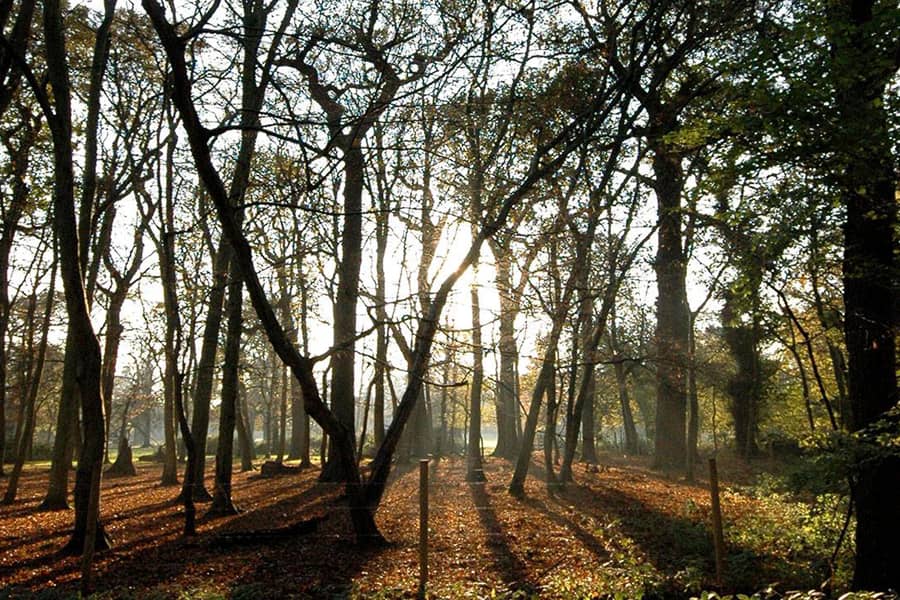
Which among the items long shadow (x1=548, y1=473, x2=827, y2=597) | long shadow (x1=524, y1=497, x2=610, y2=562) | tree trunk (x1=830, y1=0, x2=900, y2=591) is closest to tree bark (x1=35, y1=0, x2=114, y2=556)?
long shadow (x1=524, y1=497, x2=610, y2=562)

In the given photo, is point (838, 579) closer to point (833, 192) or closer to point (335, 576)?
point (833, 192)

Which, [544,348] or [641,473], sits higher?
[544,348]

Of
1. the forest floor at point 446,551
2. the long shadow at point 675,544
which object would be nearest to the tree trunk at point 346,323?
the forest floor at point 446,551

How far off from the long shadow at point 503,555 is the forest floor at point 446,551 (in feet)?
0.12

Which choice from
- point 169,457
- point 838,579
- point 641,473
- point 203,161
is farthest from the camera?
point 641,473

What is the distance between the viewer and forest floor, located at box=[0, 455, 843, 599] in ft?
22.6

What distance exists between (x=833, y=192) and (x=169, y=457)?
59.3ft

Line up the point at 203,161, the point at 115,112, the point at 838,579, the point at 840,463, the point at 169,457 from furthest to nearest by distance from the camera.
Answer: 1. the point at 169,457
2. the point at 115,112
3. the point at 203,161
4. the point at 838,579
5. the point at 840,463

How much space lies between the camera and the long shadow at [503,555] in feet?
23.5

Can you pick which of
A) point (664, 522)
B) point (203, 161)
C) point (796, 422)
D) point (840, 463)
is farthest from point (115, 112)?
point (796, 422)

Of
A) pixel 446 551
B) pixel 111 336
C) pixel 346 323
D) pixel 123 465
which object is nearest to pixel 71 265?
pixel 446 551

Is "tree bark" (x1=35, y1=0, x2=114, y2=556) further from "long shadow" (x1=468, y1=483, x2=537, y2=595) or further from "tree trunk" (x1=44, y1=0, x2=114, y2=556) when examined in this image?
"long shadow" (x1=468, y1=483, x2=537, y2=595)

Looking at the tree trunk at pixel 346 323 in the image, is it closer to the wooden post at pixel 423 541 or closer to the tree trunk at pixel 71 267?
the tree trunk at pixel 71 267

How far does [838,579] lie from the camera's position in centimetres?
694
